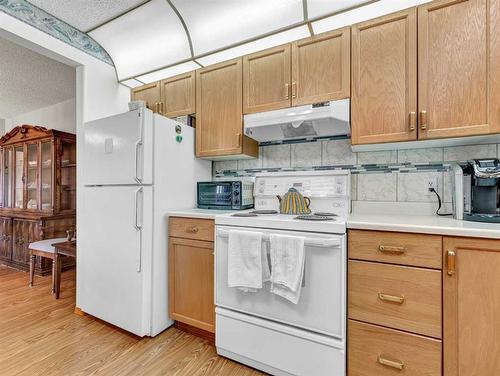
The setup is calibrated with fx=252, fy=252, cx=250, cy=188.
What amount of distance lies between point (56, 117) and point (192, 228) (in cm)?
353

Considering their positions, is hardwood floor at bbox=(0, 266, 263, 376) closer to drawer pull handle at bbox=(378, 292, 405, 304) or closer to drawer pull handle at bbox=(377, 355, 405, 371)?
drawer pull handle at bbox=(377, 355, 405, 371)

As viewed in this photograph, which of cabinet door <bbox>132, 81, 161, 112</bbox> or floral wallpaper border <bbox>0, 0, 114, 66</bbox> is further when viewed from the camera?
cabinet door <bbox>132, 81, 161, 112</bbox>

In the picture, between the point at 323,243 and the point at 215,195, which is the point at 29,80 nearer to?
the point at 215,195

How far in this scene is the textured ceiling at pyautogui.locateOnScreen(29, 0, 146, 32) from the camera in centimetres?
184

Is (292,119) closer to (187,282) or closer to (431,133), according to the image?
(431,133)

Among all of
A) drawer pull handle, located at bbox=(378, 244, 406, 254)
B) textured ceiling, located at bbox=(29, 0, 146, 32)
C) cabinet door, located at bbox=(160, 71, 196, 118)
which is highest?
textured ceiling, located at bbox=(29, 0, 146, 32)

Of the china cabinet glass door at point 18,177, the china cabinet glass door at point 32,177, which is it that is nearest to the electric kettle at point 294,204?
the china cabinet glass door at point 32,177

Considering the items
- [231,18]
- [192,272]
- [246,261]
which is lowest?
[192,272]

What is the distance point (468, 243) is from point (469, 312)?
308 millimetres

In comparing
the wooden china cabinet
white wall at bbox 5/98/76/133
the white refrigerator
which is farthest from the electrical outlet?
white wall at bbox 5/98/76/133

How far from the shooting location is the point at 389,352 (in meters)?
1.24

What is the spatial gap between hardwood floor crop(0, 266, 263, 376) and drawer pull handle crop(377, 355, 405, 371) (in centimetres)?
70

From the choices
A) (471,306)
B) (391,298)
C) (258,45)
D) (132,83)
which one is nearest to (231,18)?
(258,45)

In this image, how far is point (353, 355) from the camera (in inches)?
51.6
